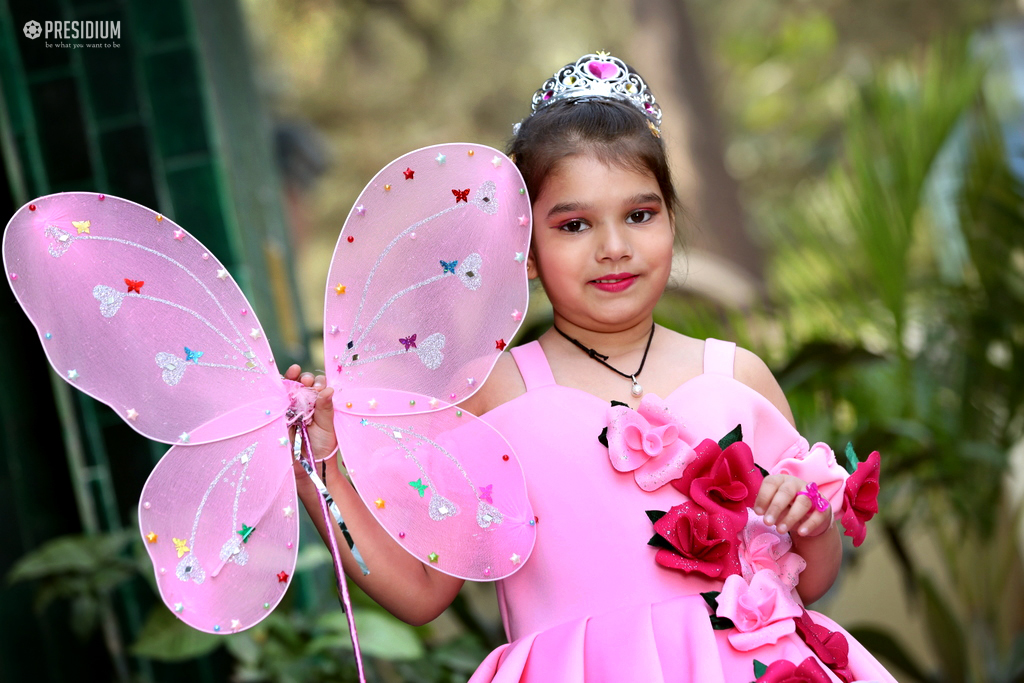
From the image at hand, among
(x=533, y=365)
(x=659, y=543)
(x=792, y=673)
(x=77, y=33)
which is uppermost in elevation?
(x=77, y=33)

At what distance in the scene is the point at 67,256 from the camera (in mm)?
1206

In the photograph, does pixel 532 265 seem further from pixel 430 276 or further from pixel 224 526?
pixel 224 526

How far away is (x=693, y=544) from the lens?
52.2 inches

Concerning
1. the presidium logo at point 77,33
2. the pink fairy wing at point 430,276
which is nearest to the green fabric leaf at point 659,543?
the pink fairy wing at point 430,276

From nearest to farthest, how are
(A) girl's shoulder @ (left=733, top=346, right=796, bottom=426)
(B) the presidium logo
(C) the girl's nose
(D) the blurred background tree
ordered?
(C) the girl's nose → (A) girl's shoulder @ (left=733, top=346, right=796, bottom=426) → (D) the blurred background tree → (B) the presidium logo

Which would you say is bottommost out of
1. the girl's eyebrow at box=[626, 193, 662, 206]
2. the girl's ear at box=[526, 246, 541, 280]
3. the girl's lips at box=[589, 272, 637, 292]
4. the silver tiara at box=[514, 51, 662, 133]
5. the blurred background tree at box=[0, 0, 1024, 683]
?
the blurred background tree at box=[0, 0, 1024, 683]

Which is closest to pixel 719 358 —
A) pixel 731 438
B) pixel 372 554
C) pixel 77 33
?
pixel 731 438

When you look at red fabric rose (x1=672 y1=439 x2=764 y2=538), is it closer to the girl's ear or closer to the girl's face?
the girl's face

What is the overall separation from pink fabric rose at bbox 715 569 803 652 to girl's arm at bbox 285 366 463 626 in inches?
16.6

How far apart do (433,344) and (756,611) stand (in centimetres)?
57

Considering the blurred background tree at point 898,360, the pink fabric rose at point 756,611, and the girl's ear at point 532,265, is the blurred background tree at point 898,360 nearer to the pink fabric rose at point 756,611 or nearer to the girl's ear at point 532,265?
the girl's ear at point 532,265

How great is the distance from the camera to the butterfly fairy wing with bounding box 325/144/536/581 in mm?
1315

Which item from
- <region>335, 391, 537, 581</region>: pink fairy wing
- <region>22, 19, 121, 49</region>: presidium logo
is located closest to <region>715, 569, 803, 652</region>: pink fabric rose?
<region>335, 391, 537, 581</region>: pink fairy wing

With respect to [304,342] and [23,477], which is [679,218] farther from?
[304,342]
